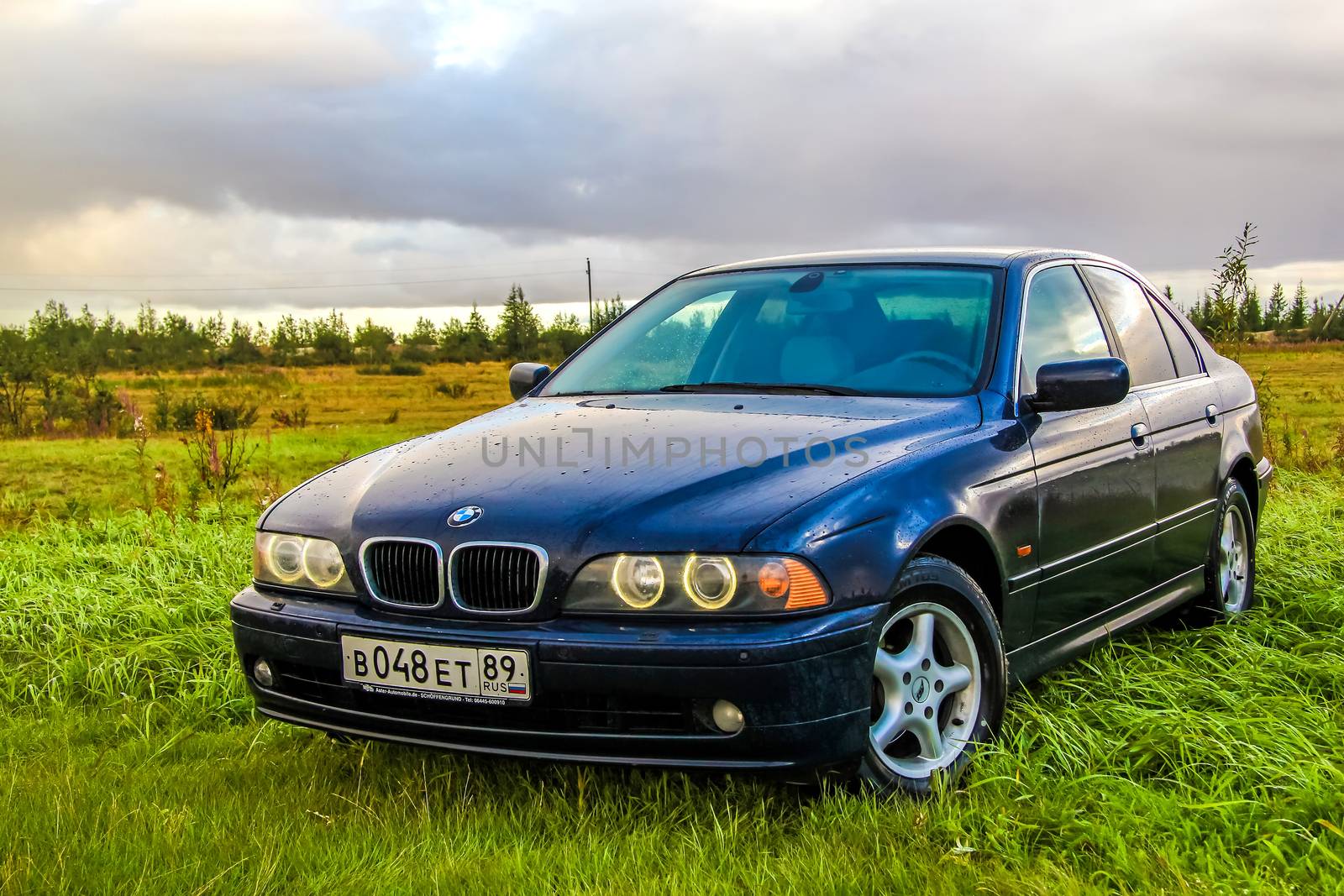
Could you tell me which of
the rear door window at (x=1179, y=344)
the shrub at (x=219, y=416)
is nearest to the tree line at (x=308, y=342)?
the shrub at (x=219, y=416)

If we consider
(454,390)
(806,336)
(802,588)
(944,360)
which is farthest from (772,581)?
(454,390)

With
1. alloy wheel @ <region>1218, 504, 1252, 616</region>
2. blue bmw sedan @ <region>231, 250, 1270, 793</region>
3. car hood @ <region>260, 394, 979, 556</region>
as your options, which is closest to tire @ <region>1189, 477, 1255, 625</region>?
alloy wheel @ <region>1218, 504, 1252, 616</region>

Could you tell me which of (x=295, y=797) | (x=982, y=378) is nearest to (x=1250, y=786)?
(x=982, y=378)

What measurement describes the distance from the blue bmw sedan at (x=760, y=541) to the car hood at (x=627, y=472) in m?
0.01

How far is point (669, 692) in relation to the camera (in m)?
2.90

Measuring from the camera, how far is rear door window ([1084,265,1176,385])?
16.4 ft

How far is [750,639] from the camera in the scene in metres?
2.88

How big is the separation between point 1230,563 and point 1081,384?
7.32ft

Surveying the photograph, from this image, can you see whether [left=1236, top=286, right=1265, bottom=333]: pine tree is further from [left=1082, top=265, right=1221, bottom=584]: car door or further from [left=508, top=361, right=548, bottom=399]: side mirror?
[left=508, top=361, right=548, bottom=399]: side mirror

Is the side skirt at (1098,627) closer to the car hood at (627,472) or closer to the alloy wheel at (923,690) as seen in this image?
the alloy wheel at (923,690)

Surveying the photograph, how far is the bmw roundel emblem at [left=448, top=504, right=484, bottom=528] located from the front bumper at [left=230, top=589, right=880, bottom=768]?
248 millimetres

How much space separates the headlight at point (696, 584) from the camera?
291 cm

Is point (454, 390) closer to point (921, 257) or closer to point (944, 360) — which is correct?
point (921, 257)

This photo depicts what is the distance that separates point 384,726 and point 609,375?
1.76m
